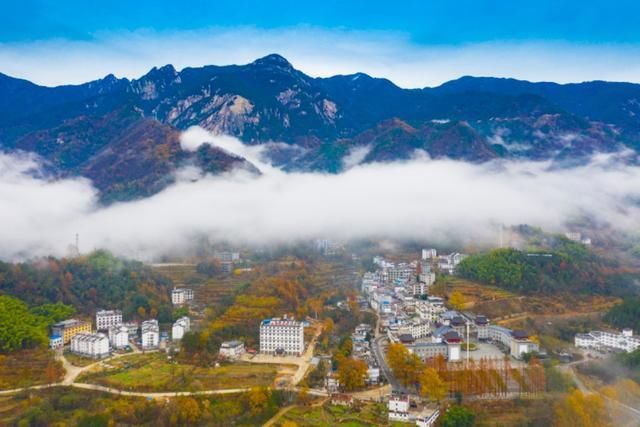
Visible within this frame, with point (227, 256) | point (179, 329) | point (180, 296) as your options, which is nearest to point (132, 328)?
point (179, 329)

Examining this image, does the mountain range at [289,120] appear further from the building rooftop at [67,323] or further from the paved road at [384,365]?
the paved road at [384,365]

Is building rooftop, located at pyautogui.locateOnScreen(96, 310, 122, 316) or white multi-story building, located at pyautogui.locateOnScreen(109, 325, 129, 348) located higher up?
building rooftop, located at pyautogui.locateOnScreen(96, 310, 122, 316)

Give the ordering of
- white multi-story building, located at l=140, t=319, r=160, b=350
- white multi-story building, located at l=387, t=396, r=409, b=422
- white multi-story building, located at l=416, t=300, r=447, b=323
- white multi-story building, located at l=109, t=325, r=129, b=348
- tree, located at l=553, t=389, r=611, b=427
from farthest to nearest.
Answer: white multi-story building, located at l=416, t=300, r=447, b=323
white multi-story building, located at l=109, t=325, r=129, b=348
white multi-story building, located at l=140, t=319, r=160, b=350
white multi-story building, located at l=387, t=396, r=409, b=422
tree, located at l=553, t=389, r=611, b=427

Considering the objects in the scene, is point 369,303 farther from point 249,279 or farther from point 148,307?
point 148,307

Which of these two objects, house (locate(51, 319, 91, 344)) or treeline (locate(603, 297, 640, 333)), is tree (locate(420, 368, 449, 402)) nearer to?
treeline (locate(603, 297, 640, 333))

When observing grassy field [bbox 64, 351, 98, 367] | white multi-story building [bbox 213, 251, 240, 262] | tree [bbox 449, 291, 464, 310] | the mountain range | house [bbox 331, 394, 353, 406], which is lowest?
house [bbox 331, 394, 353, 406]

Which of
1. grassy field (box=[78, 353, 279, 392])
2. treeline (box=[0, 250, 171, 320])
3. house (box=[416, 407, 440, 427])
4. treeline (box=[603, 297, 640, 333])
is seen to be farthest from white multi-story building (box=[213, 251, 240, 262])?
treeline (box=[603, 297, 640, 333])

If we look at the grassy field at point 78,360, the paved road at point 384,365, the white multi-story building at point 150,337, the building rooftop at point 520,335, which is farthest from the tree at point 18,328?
the building rooftop at point 520,335

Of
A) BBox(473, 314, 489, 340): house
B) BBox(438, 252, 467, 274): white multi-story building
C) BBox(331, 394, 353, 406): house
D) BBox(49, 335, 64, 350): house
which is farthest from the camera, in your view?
BBox(438, 252, 467, 274): white multi-story building
